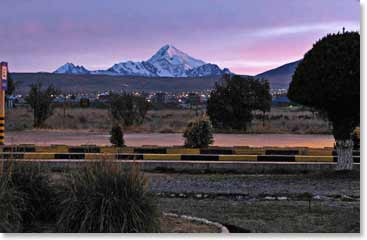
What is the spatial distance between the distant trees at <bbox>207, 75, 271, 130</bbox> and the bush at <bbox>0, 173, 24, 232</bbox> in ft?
65.5

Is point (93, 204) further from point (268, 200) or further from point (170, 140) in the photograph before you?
point (170, 140)

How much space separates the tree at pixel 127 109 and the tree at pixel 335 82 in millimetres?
18070

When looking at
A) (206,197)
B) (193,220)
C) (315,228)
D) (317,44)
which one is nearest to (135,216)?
(193,220)

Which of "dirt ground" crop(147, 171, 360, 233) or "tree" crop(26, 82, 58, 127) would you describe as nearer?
"dirt ground" crop(147, 171, 360, 233)

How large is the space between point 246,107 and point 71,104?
42024 mm

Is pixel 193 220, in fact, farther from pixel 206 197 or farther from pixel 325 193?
pixel 325 193

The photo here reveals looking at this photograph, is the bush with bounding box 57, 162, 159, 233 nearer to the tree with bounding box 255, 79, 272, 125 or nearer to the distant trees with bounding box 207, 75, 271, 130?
the distant trees with bounding box 207, 75, 271, 130

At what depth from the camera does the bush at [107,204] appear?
17.9ft

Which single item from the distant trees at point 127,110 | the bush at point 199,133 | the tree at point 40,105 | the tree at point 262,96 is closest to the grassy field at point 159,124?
the tree at point 40,105

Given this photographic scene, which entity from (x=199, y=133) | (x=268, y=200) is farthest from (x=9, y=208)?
(x=199, y=133)

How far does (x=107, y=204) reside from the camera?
5.48 m

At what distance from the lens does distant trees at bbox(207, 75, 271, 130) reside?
2559 centimetres

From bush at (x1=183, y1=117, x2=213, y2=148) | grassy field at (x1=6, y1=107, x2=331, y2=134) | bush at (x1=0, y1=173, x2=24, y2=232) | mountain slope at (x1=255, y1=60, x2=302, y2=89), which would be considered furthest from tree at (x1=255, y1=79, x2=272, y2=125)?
mountain slope at (x1=255, y1=60, x2=302, y2=89)

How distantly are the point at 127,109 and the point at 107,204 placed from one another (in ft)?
74.8
